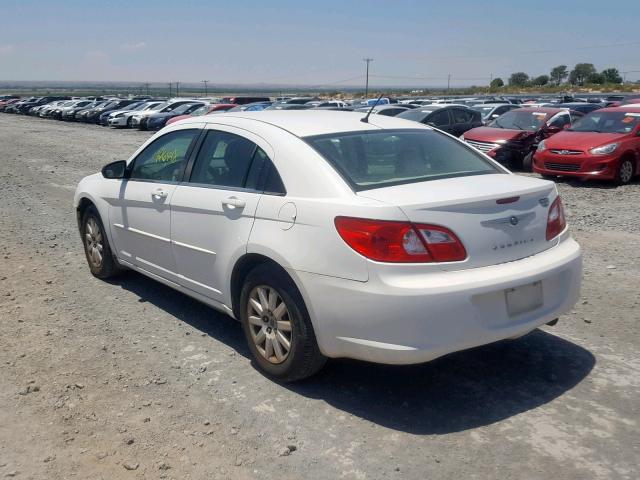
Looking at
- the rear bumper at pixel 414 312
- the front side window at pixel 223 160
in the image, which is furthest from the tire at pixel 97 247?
the rear bumper at pixel 414 312

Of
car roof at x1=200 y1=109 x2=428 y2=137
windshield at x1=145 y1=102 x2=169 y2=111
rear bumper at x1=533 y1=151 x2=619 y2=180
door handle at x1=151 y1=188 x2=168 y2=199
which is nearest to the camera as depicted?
car roof at x1=200 y1=109 x2=428 y2=137

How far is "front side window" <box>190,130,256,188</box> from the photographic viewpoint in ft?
14.6

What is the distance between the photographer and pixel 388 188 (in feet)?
12.4

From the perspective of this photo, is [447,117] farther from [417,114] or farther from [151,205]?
[151,205]

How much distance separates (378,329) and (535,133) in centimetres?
1299

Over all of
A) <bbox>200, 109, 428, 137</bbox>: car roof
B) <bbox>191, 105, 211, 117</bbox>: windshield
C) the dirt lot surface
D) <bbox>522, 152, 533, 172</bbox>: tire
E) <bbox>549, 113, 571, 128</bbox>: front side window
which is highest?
<bbox>200, 109, 428, 137</bbox>: car roof

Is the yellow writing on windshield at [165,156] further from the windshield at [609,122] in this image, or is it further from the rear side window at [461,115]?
the rear side window at [461,115]

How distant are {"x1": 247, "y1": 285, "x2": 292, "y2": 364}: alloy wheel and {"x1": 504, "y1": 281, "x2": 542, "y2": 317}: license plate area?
1.27m

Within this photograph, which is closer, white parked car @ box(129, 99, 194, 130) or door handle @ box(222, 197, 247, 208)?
door handle @ box(222, 197, 247, 208)

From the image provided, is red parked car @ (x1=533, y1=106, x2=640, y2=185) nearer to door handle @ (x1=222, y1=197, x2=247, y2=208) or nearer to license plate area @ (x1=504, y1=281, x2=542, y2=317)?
license plate area @ (x1=504, y1=281, x2=542, y2=317)

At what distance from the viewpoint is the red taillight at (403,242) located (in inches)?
136

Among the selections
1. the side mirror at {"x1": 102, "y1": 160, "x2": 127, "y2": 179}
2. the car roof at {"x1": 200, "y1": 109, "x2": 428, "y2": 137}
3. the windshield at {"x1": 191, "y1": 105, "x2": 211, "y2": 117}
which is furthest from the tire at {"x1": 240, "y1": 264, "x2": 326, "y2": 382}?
the windshield at {"x1": 191, "y1": 105, "x2": 211, "y2": 117}

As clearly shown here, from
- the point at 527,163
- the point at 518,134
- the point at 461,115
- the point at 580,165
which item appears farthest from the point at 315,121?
the point at 461,115

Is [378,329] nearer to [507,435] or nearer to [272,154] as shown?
[507,435]
